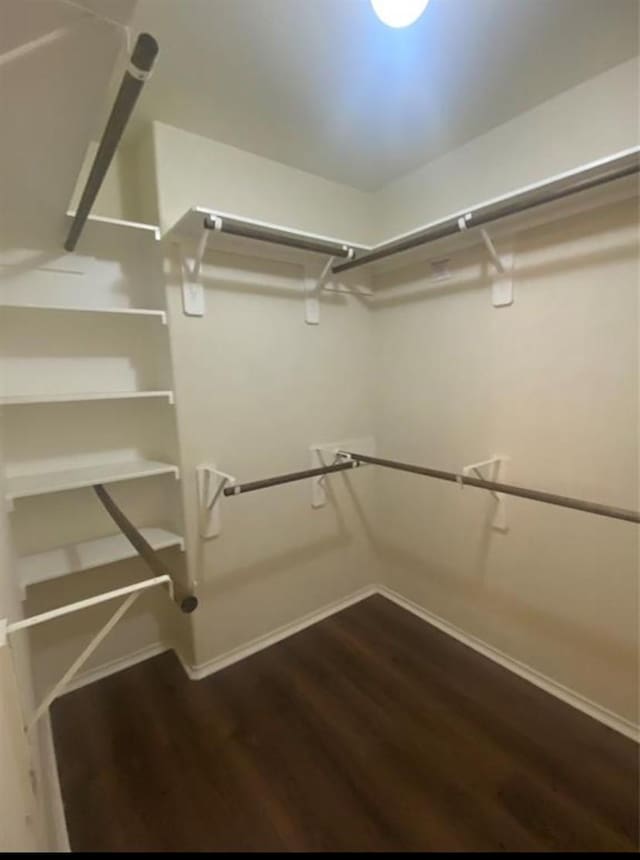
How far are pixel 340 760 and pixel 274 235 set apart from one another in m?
2.18

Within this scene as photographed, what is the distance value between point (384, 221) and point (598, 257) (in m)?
1.27

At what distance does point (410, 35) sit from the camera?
135 cm

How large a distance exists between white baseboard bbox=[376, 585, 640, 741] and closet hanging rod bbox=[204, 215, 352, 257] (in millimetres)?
2123

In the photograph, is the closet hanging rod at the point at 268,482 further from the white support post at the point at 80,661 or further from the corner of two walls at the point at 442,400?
the white support post at the point at 80,661

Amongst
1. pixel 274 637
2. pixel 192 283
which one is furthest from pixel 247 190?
pixel 274 637

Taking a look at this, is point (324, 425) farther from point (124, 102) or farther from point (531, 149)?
point (124, 102)

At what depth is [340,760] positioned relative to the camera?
1.58 metres

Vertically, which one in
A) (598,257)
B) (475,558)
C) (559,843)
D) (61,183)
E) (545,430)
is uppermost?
(61,183)

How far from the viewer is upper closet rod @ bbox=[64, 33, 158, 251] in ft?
2.53

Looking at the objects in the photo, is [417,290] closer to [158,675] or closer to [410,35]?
[410,35]

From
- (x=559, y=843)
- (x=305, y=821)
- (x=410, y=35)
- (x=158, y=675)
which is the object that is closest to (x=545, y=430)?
(x=559, y=843)

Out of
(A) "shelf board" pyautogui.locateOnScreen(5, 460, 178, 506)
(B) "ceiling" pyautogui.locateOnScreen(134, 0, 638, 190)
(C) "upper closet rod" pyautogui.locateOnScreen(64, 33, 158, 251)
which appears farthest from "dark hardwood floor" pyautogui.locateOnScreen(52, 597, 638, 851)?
(B) "ceiling" pyautogui.locateOnScreen(134, 0, 638, 190)

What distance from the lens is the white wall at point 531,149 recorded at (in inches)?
60.7

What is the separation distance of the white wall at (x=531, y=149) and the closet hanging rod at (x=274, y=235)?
0.59 meters
